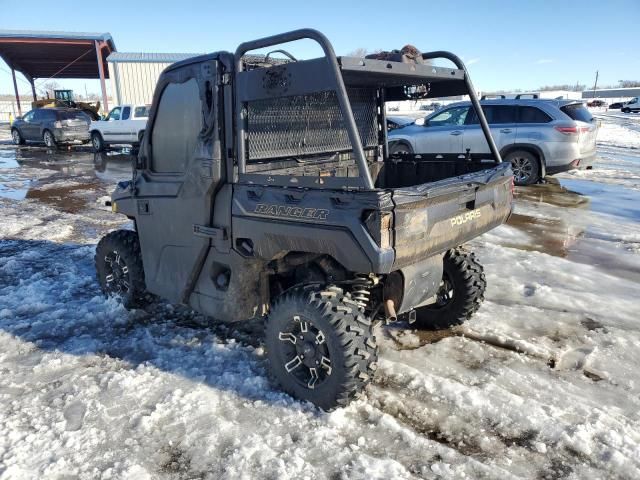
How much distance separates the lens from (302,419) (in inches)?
115

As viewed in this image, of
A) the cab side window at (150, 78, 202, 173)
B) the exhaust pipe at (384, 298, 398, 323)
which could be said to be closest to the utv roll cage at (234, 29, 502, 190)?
the cab side window at (150, 78, 202, 173)

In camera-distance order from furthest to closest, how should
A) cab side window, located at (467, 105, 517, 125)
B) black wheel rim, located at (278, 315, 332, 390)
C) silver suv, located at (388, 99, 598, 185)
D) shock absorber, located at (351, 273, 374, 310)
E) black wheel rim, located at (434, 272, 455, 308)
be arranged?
cab side window, located at (467, 105, 517, 125), silver suv, located at (388, 99, 598, 185), black wheel rim, located at (434, 272, 455, 308), shock absorber, located at (351, 273, 374, 310), black wheel rim, located at (278, 315, 332, 390)

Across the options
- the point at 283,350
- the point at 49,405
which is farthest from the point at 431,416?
the point at 49,405

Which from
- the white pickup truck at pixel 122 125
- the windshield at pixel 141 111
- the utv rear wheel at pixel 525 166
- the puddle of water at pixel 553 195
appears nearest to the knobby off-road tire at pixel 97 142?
the white pickup truck at pixel 122 125

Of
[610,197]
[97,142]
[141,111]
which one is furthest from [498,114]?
[97,142]

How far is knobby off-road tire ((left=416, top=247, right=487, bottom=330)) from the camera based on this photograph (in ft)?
13.0

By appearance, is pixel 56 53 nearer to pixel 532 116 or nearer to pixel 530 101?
pixel 530 101

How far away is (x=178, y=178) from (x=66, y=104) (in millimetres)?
30643

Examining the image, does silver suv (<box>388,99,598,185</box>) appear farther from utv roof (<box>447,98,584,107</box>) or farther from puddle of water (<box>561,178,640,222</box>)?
puddle of water (<box>561,178,640,222</box>)

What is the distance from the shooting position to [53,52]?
30234 mm

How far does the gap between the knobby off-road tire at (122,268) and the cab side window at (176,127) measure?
0.87 m

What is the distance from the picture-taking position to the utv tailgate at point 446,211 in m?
2.65

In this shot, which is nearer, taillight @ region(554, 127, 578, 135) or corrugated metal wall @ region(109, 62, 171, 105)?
taillight @ region(554, 127, 578, 135)

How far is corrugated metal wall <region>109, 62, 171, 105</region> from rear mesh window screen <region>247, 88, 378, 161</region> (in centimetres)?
2588
